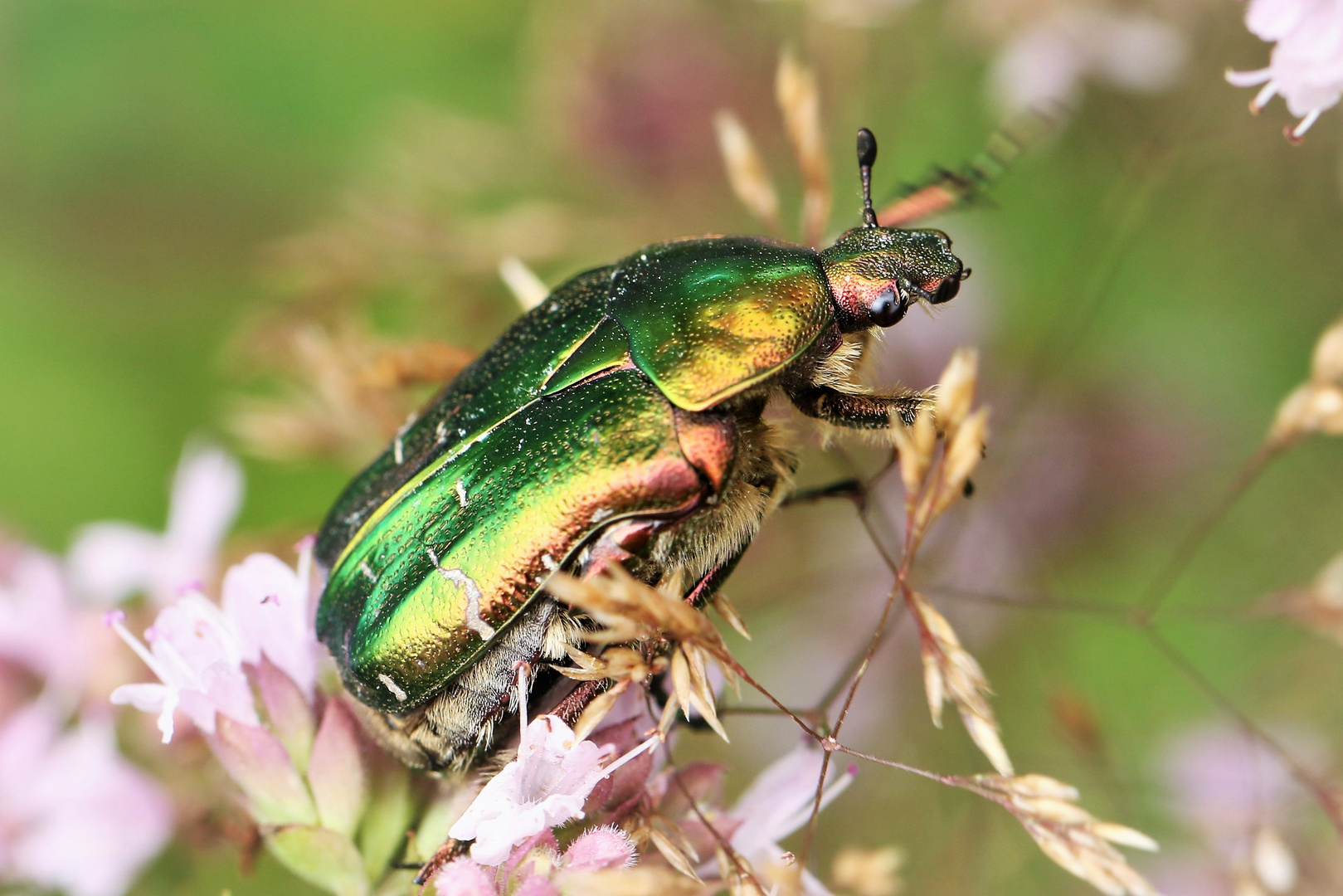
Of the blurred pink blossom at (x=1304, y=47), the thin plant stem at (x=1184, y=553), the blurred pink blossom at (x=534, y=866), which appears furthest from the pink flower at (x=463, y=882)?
the thin plant stem at (x=1184, y=553)

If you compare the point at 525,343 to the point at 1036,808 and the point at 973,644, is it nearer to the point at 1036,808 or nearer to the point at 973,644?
the point at 1036,808

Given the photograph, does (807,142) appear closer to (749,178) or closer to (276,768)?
(749,178)

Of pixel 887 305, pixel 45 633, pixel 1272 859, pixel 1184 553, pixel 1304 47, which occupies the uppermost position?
pixel 1184 553

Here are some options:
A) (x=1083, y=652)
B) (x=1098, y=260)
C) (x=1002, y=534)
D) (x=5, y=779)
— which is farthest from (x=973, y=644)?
(x=5, y=779)

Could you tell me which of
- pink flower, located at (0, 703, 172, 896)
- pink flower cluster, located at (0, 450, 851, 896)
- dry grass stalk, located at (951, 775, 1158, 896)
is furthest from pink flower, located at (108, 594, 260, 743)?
dry grass stalk, located at (951, 775, 1158, 896)

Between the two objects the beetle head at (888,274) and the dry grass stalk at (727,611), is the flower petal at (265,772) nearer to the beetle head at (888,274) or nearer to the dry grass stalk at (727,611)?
the dry grass stalk at (727,611)

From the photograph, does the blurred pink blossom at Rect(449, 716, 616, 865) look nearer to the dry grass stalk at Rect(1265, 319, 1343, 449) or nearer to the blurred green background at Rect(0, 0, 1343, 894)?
the blurred green background at Rect(0, 0, 1343, 894)

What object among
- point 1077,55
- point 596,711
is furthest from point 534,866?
point 1077,55
